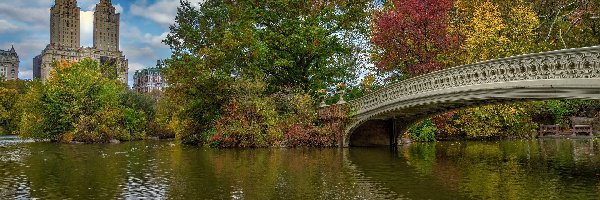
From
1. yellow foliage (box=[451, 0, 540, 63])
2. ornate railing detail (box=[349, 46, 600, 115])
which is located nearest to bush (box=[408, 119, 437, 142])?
yellow foliage (box=[451, 0, 540, 63])

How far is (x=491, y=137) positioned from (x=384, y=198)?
105 ft

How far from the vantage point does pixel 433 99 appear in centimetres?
2272

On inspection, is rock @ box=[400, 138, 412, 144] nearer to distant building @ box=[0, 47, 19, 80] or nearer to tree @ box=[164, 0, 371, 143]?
tree @ box=[164, 0, 371, 143]

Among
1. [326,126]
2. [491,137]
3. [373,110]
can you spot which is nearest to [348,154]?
[373,110]

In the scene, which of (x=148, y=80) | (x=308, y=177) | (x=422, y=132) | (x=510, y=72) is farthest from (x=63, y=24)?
(x=510, y=72)

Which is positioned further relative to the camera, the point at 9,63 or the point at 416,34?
the point at 9,63

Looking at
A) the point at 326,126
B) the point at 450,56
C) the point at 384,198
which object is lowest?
the point at 384,198

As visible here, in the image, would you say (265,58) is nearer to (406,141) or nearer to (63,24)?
(406,141)

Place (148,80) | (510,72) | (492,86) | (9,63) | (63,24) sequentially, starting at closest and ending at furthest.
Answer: (510,72) < (492,86) < (148,80) < (9,63) < (63,24)

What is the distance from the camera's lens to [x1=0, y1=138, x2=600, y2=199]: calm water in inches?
551

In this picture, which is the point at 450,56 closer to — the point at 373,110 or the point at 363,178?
the point at 373,110

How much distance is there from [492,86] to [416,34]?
19.4 metres

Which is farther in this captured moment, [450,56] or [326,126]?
[450,56]

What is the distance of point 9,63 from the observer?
18275 centimetres
